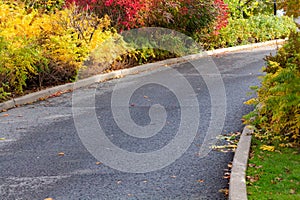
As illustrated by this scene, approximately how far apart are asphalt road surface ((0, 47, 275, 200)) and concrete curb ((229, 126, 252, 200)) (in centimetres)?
17

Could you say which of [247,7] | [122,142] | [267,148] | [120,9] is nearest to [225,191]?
[267,148]

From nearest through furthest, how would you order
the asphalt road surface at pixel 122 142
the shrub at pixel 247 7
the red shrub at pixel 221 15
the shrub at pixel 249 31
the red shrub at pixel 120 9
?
1. the asphalt road surface at pixel 122 142
2. the red shrub at pixel 120 9
3. the red shrub at pixel 221 15
4. the shrub at pixel 249 31
5. the shrub at pixel 247 7

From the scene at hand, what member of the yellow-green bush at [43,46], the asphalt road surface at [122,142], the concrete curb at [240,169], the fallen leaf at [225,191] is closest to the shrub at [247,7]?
the yellow-green bush at [43,46]

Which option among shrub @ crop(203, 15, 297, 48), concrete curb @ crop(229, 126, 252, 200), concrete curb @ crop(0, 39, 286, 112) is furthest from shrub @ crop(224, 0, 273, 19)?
concrete curb @ crop(229, 126, 252, 200)

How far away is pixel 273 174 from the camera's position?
5.17m

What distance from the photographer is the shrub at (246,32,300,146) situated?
241 inches

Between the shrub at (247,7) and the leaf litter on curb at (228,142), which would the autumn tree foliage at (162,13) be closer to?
the shrub at (247,7)

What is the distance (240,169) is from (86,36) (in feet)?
28.5

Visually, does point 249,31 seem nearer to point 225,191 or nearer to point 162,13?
point 162,13

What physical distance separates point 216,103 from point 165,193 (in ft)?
14.4

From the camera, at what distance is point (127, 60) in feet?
45.4

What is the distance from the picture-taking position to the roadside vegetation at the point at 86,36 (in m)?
10.4

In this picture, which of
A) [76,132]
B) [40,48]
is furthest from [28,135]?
[40,48]

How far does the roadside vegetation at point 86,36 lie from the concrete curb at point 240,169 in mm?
2201
